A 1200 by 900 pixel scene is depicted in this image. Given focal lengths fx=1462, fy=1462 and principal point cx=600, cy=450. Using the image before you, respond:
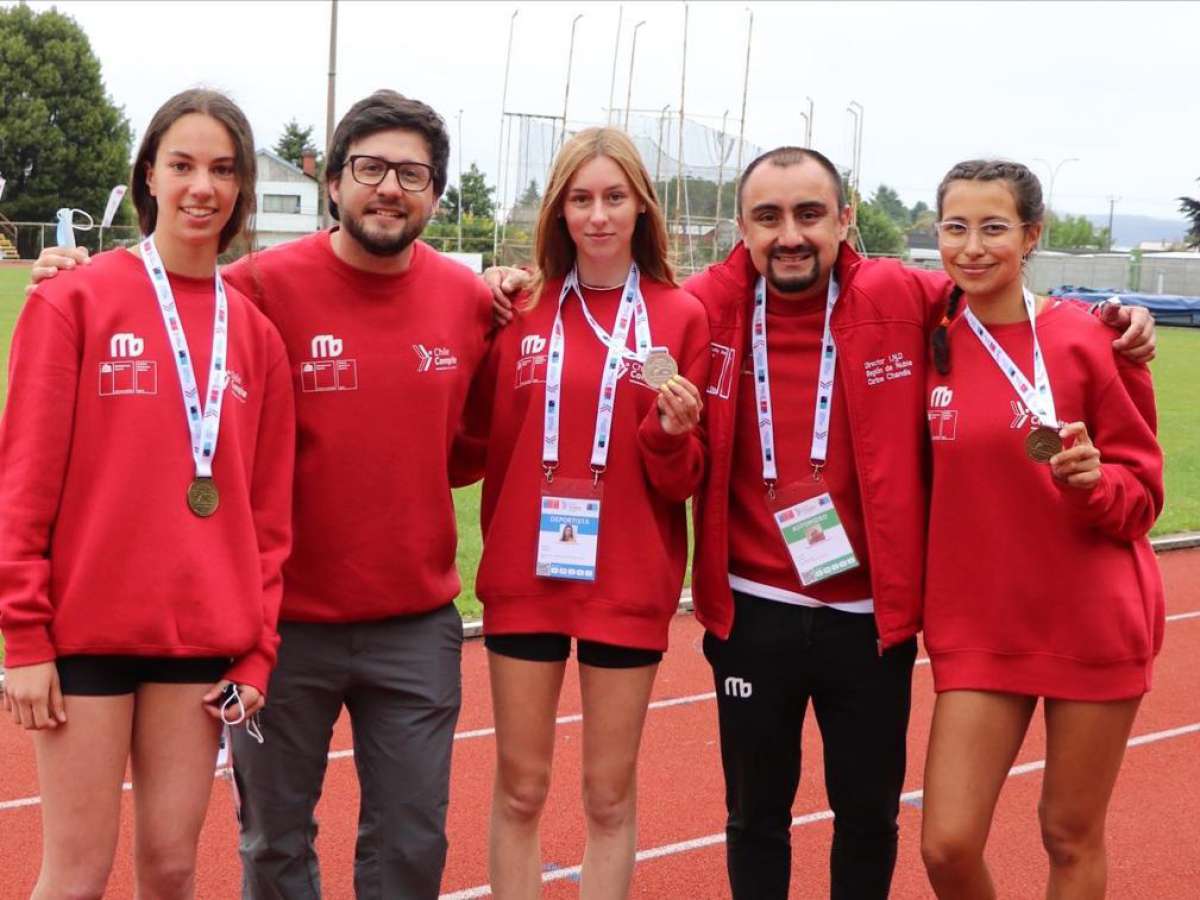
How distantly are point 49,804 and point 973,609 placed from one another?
7.45ft

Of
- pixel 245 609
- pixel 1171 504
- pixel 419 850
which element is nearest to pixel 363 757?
pixel 419 850

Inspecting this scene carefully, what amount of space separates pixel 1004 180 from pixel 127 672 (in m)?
2.48

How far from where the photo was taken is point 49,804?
319 cm

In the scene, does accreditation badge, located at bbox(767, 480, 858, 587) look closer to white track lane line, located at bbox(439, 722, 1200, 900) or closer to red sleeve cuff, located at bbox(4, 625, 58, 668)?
white track lane line, located at bbox(439, 722, 1200, 900)

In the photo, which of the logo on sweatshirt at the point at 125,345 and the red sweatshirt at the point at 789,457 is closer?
the logo on sweatshirt at the point at 125,345

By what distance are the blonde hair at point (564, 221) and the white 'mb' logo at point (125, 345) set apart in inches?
46.9

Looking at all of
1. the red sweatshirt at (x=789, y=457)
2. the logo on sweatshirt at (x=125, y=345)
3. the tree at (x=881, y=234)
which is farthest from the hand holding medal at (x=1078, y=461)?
the tree at (x=881, y=234)

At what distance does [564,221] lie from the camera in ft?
13.4

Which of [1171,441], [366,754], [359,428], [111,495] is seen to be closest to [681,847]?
[366,754]

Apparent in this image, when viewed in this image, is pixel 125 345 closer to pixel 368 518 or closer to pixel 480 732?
pixel 368 518

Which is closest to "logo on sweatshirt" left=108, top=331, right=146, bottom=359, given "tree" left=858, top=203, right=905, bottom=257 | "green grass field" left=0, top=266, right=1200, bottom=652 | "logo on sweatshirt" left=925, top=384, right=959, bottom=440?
"logo on sweatshirt" left=925, top=384, right=959, bottom=440

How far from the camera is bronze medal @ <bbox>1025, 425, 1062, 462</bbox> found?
3598mm

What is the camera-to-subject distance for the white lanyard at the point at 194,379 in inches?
129

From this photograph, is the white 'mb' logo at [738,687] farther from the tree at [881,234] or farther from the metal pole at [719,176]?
the tree at [881,234]
